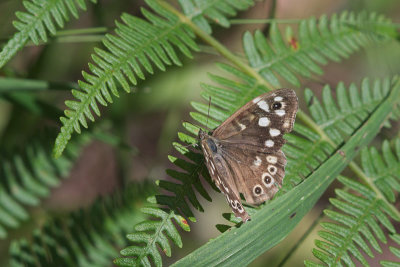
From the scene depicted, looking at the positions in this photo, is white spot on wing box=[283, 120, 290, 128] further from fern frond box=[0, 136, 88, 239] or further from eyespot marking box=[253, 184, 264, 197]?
fern frond box=[0, 136, 88, 239]

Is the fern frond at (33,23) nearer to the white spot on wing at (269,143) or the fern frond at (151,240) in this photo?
the fern frond at (151,240)

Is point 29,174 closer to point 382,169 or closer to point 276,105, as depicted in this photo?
point 276,105

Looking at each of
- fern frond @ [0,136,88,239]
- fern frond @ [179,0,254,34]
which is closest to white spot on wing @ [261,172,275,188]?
fern frond @ [179,0,254,34]

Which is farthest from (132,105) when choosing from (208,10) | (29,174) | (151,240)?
(151,240)

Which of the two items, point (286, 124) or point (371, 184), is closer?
point (286, 124)

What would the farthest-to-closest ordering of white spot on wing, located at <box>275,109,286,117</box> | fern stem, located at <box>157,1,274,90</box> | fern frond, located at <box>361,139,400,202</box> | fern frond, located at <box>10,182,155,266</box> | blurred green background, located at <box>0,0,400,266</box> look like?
blurred green background, located at <box>0,0,400,266</box> → fern frond, located at <box>10,182,155,266</box> → fern stem, located at <box>157,1,274,90</box> → fern frond, located at <box>361,139,400,202</box> → white spot on wing, located at <box>275,109,286,117</box>

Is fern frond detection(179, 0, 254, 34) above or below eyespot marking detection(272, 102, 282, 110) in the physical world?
above
